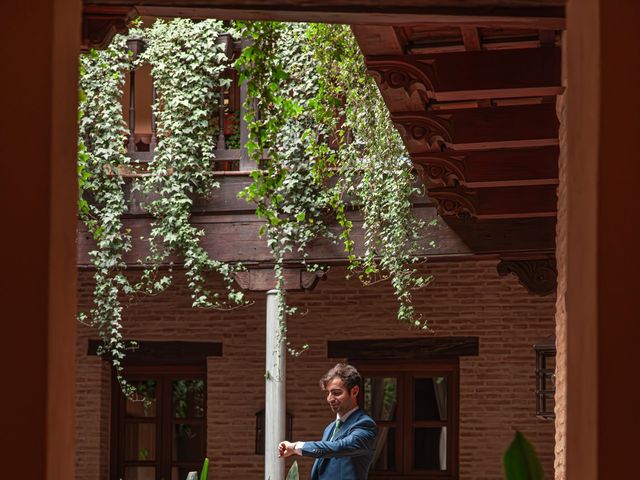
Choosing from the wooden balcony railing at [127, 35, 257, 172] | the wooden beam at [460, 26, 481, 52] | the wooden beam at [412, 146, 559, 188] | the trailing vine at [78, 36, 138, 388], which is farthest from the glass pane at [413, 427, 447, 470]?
the wooden beam at [460, 26, 481, 52]

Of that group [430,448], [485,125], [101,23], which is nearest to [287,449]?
[485,125]

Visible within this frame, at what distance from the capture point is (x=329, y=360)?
1138 centimetres

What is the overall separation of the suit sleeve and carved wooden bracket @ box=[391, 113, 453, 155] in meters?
1.38

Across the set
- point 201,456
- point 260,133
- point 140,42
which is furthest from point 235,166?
point 260,133

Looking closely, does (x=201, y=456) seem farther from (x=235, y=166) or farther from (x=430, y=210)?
(x=430, y=210)

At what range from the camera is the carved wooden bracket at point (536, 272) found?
8.62 meters

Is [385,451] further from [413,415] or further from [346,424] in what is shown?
[346,424]

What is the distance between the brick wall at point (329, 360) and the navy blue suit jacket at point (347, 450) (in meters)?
5.51

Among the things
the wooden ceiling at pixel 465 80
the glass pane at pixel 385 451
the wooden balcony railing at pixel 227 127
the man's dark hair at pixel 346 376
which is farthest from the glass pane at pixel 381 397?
the man's dark hair at pixel 346 376

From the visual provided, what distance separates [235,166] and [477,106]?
16.0 feet

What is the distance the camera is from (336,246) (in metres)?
9.43

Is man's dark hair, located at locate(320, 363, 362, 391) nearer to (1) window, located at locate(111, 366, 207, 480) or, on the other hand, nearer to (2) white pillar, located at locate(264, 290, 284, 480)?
(2) white pillar, located at locate(264, 290, 284, 480)

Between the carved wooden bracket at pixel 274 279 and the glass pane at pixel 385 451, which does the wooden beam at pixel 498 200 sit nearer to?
the carved wooden bracket at pixel 274 279

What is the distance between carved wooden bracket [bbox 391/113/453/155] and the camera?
5660 millimetres
